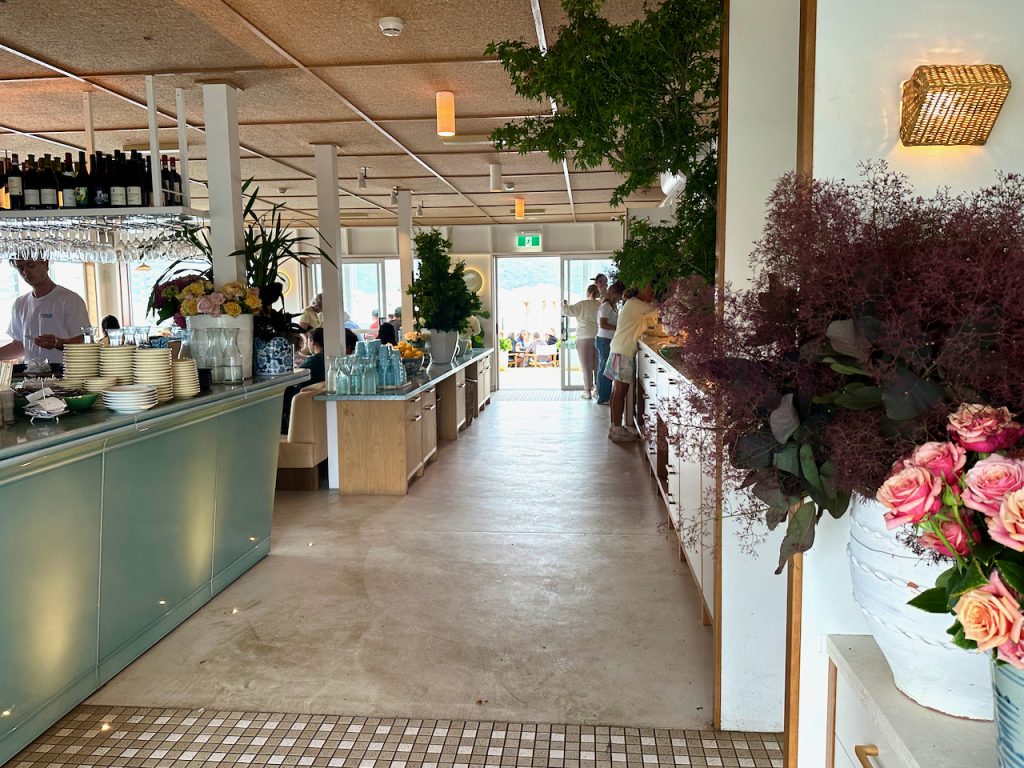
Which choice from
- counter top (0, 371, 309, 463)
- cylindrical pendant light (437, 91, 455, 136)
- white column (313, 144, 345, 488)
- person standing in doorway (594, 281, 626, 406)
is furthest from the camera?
person standing in doorway (594, 281, 626, 406)

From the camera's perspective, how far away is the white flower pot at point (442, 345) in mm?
8539

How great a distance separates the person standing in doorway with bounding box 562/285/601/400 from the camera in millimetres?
11312

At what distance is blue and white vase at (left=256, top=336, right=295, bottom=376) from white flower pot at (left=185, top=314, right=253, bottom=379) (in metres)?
0.08

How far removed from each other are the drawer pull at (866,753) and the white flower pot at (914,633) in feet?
0.45

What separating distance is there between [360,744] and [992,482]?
237cm

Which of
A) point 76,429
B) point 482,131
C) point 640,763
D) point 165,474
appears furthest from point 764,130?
point 482,131

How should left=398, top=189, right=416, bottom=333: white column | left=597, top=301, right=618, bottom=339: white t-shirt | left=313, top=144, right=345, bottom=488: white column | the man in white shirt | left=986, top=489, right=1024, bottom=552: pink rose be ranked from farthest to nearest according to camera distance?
left=597, top=301, right=618, bottom=339: white t-shirt < left=398, top=189, right=416, bottom=333: white column < left=313, top=144, right=345, bottom=488: white column < the man in white shirt < left=986, top=489, right=1024, bottom=552: pink rose

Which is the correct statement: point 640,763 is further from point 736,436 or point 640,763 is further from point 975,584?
point 975,584

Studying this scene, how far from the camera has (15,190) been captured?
4.43 m

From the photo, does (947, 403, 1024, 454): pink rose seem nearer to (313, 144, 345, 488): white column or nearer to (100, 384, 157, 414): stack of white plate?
(100, 384, 157, 414): stack of white plate

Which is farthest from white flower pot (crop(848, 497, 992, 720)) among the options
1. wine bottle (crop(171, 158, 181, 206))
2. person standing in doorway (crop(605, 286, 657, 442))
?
person standing in doorway (crop(605, 286, 657, 442))

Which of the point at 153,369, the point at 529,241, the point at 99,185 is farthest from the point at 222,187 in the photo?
the point at 529,241

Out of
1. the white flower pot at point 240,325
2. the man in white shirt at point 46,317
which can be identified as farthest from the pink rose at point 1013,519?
the man in white shirt at point 46,317

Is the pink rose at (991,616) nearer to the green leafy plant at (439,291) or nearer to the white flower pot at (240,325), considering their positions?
the white flower pot at (240,325)
